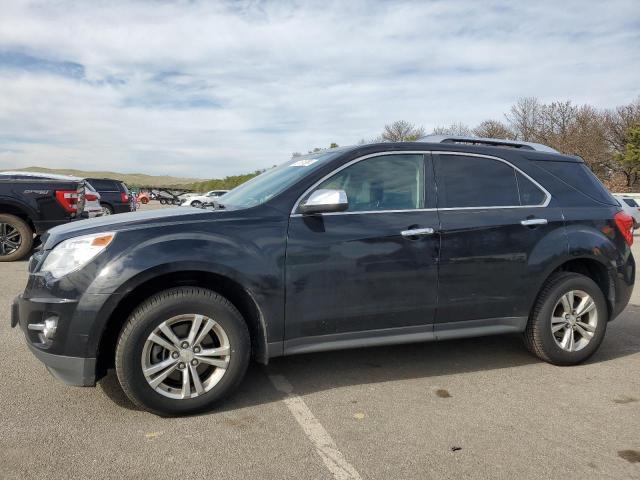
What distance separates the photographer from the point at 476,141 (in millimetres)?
4398

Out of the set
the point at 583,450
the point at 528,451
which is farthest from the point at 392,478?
the point at 583,450

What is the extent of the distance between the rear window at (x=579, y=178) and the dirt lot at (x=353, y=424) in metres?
1.46

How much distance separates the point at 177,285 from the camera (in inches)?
134

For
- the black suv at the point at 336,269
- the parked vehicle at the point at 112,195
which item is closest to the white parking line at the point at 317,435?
the black suv at the point at 336,269

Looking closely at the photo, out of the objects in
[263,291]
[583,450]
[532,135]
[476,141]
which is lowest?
[583,450]

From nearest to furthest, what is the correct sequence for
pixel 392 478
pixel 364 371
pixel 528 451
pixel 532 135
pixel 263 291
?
pixel 392 478
pixel 528 451
pixel 263 291
pixel 364 371
pixel 532 135

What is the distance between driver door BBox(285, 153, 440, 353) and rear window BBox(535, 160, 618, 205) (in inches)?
50.0

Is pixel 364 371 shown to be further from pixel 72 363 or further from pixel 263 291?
pixel 72 363

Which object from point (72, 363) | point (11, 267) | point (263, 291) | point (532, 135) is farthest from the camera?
point (532, 135)

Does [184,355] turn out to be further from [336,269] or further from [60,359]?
[336,269]

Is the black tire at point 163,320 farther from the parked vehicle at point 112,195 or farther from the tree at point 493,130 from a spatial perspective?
the tree at point 493,130

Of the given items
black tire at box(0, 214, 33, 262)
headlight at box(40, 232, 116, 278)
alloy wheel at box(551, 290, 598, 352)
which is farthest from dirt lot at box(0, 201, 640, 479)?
black tire at box(0, 214, 33, 262)

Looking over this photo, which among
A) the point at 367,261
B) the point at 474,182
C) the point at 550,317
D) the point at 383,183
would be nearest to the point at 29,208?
the point at 383,183

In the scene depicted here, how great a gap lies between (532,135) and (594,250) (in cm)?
4679
